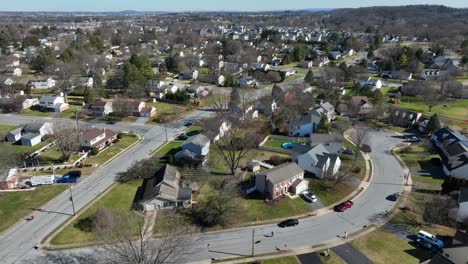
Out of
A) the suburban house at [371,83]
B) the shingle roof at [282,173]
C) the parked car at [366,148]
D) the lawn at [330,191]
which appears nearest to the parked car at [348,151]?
the parked car at [366,148]

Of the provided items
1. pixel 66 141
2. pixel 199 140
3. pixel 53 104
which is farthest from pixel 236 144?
pixel 53 104

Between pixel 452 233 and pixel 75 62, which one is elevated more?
pixel 75 62

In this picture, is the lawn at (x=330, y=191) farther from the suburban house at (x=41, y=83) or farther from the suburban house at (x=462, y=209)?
the suburban house at (x=41, y=83)

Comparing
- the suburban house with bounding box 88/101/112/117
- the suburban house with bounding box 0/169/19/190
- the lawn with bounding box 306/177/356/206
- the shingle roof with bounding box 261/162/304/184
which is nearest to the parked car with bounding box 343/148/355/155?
the lawn with bounding box 306/177/356/206

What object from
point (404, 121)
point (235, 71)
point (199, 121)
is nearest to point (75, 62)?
point (235, 71)

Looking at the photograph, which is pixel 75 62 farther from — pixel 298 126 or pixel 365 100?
pixel 365 100

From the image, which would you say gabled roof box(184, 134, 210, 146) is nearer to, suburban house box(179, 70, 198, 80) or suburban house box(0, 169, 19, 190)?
suburban house box(0, 169, 19, 190)
